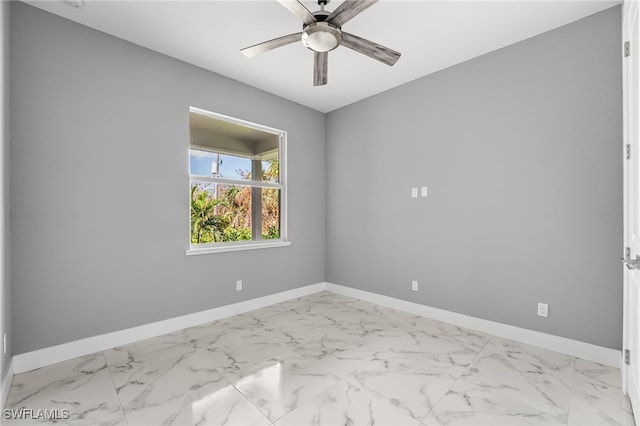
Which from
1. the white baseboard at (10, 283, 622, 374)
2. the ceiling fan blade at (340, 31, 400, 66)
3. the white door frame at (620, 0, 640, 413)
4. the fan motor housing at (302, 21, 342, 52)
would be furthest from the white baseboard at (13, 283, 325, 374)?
the white door frame at (620, 0, 640, 413)

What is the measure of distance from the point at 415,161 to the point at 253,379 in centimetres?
274

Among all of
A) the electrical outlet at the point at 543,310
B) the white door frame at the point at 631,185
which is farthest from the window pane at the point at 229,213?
the white door frame at the point at 631,185

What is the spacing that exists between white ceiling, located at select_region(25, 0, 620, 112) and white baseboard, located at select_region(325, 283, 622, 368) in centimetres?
260

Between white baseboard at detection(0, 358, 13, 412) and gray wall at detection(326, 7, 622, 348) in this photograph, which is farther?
gray wall at detection(326, 7, 622, 348)

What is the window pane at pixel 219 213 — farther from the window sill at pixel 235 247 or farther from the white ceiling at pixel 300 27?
the white ceiling at pixel 300 27

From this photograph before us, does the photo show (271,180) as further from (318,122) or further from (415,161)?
(415,161)

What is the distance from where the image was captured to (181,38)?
2.69 metres

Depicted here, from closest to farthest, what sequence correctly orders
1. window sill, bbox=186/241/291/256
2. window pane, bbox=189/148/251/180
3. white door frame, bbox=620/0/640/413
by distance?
1. white door frame, bbox=620/0/640/413
2. window sill, bbox=186/241/291/256
3. window pane, bbox=189/148/251/180

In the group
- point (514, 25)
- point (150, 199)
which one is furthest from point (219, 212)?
point (514, 25)

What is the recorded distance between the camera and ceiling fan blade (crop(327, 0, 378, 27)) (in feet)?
5.88

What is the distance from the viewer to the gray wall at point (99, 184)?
2252mm

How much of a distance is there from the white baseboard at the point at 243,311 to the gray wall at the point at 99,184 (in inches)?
2.6

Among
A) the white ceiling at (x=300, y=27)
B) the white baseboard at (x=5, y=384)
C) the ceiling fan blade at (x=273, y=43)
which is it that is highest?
the white ceiling at (x=300, y=27)

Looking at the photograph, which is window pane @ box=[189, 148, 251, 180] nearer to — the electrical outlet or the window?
the window
